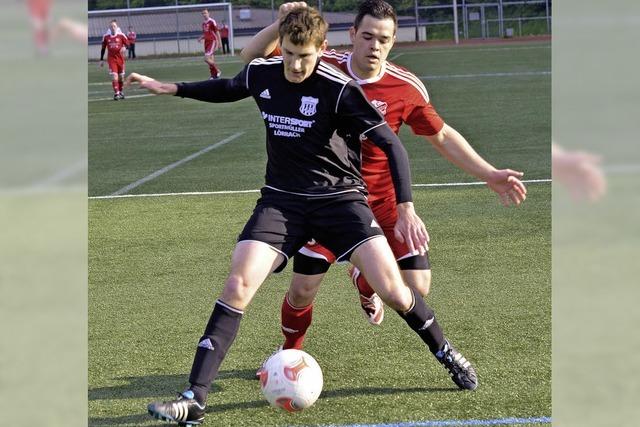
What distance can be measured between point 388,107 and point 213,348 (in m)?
1.72

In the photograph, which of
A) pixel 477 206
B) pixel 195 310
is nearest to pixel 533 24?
pixel 477 206

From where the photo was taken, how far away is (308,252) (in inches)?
201

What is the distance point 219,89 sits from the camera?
497 centimetres

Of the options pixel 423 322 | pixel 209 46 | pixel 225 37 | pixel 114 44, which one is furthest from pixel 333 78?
pixel 225 37

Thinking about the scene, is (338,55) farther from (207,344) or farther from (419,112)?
(207,344)

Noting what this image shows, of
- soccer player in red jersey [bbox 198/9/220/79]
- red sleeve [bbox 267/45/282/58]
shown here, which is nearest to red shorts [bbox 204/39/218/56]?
soccer player in red jersey [bbox 198/9/220/79]

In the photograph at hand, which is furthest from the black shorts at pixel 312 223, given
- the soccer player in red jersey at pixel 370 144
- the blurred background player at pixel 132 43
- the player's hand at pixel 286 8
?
the blurred background player at pixel 132 43

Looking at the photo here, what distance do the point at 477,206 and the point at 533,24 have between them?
43.9 metres

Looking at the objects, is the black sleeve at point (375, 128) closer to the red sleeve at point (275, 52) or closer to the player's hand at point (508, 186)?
the player's hand at point (508, 186)
